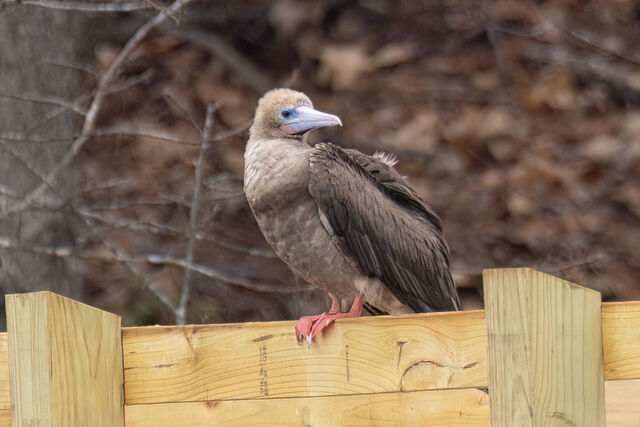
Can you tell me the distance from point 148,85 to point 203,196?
900 mm

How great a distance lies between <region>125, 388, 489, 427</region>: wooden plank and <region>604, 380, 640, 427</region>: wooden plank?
223mm

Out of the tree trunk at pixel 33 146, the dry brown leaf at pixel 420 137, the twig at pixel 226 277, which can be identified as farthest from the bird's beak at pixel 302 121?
the dry brown leaf at pixel 420 137

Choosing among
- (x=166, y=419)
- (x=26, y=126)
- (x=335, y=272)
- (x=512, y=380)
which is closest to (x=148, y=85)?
(x=26, y=126)

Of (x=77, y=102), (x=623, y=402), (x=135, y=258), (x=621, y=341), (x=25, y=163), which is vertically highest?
(x=77, y=102)

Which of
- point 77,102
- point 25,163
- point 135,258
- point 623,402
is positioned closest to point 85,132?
point 77,102

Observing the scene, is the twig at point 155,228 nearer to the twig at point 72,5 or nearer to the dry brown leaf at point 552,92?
the twig at point 72,5

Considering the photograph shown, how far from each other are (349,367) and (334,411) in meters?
0.10

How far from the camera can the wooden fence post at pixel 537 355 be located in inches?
72.8

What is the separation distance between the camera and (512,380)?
6.10ft

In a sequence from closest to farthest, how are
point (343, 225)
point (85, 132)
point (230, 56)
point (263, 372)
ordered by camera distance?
point (263, 372) < point (343, 225) < point (85, 132) < point (230, 56)

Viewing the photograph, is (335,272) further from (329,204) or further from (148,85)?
(148,85)

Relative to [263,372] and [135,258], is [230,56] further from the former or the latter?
[263,372]

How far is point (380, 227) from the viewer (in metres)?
3.53

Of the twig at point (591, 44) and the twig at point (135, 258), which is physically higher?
the twig at point (591, 44)
